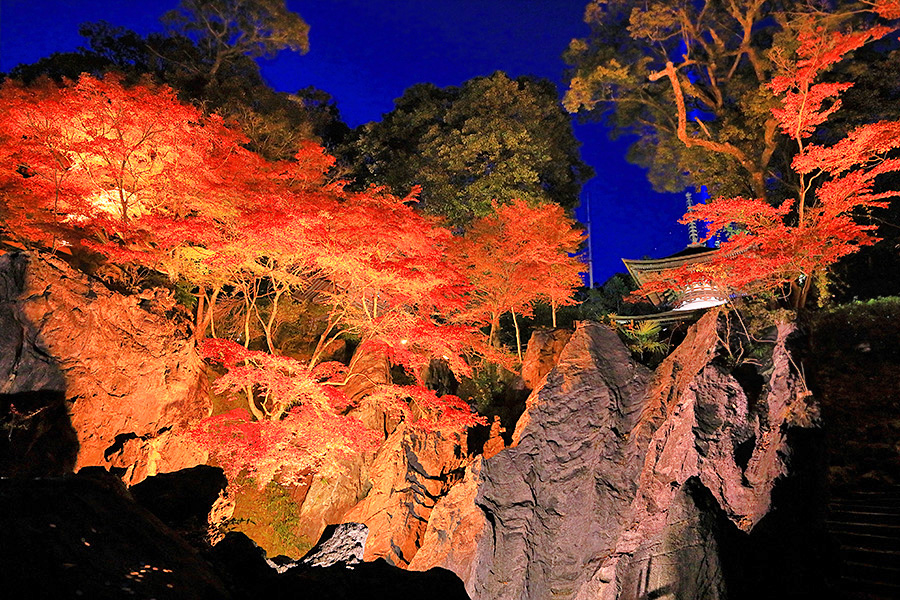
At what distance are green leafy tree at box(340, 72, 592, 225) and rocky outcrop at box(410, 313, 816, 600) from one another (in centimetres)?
766

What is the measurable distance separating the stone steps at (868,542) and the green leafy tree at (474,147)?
1176 centimetres

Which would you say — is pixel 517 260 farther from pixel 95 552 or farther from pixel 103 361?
pixel 95 552

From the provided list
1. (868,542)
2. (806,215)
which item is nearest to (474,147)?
(806,215)

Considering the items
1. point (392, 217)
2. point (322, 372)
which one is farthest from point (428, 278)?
point (322, 372)

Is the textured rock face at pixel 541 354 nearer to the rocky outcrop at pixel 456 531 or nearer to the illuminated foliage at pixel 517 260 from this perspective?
the illuminated foliage at pixel 517 260

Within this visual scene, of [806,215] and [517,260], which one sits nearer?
[806,215]

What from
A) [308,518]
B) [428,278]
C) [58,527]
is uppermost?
[428,278]

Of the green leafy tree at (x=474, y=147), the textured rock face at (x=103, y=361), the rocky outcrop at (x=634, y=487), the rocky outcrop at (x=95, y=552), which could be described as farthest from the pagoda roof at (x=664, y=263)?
the rocky outcrop at (x=95, y=552)

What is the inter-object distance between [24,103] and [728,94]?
1899cm

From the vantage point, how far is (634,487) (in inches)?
347

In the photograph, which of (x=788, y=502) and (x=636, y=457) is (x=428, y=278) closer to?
(x=636, y=457)

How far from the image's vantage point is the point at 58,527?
3.92m

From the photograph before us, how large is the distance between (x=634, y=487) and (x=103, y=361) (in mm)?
9853

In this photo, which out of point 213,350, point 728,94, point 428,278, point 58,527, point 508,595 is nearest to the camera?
point 58,527
